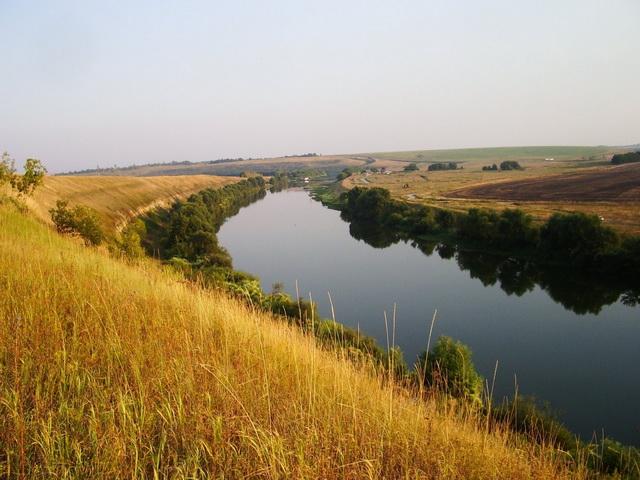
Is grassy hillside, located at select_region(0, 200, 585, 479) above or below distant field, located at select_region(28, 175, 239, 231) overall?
below

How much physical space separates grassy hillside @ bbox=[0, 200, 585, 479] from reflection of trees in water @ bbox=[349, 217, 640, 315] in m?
30.2

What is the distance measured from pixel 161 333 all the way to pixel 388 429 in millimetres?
2084

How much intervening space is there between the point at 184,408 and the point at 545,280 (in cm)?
3681

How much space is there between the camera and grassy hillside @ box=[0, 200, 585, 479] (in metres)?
2.16

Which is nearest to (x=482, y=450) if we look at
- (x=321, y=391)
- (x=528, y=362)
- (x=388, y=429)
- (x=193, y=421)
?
(x=388, y=429)

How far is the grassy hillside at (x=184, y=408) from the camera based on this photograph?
216 cm

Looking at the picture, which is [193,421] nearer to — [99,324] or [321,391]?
[321,391]

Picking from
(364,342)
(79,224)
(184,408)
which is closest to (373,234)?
(79,224)

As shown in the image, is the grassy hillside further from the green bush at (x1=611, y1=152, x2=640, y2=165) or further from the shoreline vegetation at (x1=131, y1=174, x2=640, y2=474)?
the green bush at (x1=611, y1=152, x2=640, y2=165)

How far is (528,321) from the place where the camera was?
26.8 meters

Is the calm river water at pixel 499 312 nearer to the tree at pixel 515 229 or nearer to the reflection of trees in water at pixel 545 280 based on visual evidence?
the reflection of trees in water at pixel 545 280

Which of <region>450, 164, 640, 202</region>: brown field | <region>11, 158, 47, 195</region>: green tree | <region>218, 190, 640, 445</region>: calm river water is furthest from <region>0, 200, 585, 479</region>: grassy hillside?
<region>450, 164, 640, 202</region>: brown field

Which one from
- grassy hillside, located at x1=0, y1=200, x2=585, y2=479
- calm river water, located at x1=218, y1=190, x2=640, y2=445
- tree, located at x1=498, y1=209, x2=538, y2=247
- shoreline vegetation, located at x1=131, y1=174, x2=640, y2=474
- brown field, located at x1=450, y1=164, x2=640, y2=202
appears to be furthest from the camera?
brown field, located at x1=450, y1=164, x2=640, y2=202

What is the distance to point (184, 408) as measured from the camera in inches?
99.7
